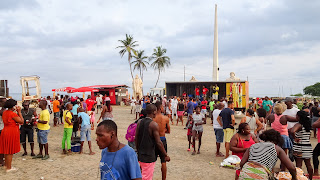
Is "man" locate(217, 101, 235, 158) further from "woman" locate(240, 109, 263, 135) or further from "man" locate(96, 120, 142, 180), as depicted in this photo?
"man" locate(96, 120, 142, 180)

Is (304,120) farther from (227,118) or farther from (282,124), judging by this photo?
(227,118)

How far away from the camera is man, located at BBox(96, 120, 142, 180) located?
245 cm

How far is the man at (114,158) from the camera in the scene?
2.45 m

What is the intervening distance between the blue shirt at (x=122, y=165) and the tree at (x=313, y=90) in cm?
8577

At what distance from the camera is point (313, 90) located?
77250mm

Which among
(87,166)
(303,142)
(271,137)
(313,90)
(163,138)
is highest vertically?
(313,90)

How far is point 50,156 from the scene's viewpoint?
8.15 meters

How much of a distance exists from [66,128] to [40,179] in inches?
84.0

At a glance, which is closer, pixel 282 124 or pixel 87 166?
pixel 282 124

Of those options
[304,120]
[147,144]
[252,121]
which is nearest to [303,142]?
[304,120]

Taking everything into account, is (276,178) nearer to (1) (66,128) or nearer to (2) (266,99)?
(1) (66,128)

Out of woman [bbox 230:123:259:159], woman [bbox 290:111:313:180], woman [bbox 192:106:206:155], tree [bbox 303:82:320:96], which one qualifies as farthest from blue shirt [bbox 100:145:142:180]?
tree [bbox 303:82:320:96]

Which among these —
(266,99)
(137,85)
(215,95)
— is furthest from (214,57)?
(266,99)

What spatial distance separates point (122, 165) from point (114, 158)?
11cm
